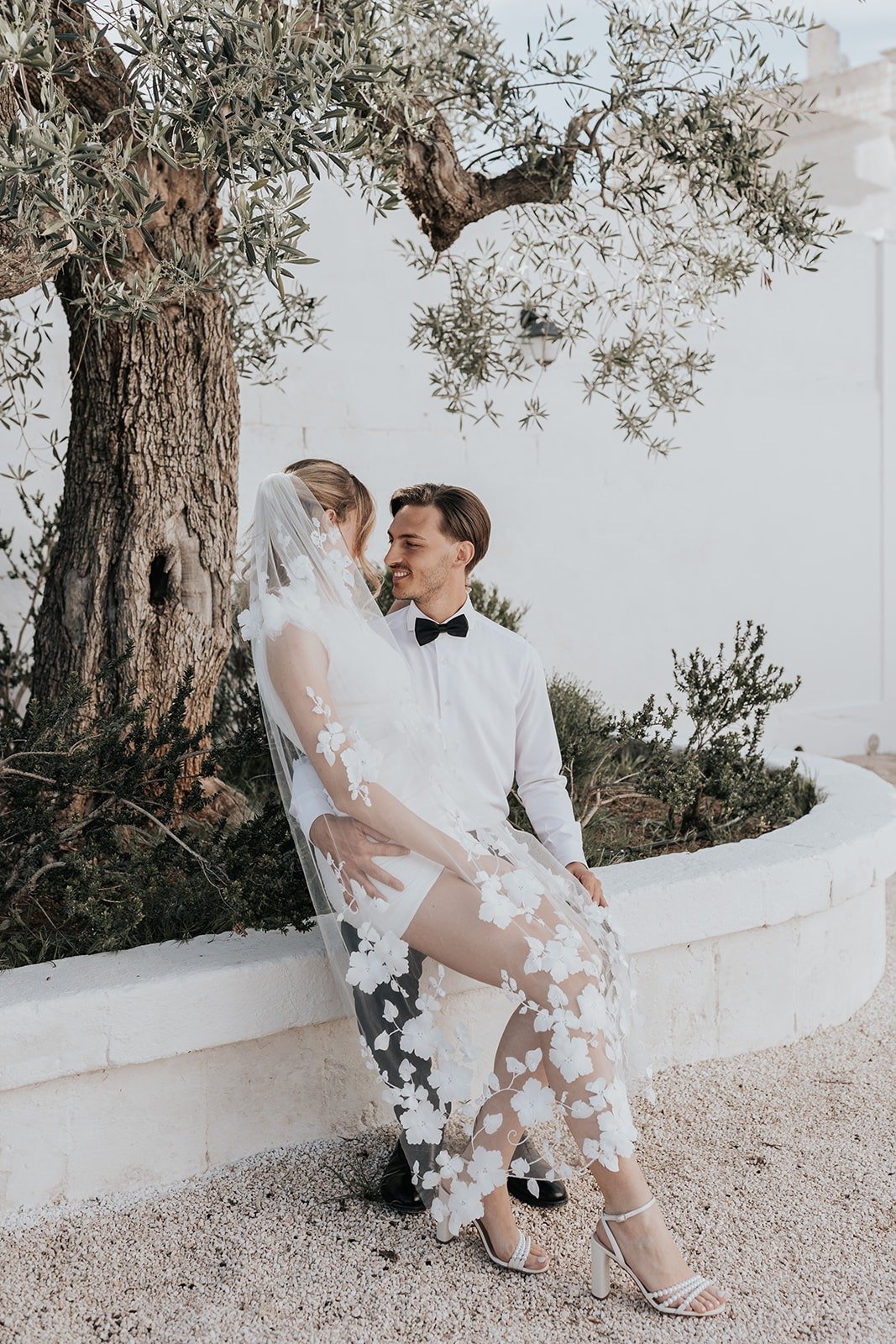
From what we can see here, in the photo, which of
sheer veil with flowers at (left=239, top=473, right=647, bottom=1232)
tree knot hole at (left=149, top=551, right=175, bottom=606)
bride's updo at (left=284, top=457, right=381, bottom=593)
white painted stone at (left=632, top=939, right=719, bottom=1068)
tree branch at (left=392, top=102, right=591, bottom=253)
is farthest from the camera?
tree knot hole at (left=149, top=551, right=175, bottom=606)

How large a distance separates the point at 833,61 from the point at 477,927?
15.1 metres

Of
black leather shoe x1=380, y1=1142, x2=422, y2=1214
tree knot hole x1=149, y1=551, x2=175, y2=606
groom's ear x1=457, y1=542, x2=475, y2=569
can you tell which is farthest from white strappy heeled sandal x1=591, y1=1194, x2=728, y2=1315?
tree knot hole x1=149, y1=551, x2=175, y2=606

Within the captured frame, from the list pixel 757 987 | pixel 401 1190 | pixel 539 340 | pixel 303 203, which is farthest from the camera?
pixel 539 340

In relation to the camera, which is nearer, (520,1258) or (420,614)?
(520,1258)

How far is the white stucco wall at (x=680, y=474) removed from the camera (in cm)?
684

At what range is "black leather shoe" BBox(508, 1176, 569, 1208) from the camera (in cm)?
264

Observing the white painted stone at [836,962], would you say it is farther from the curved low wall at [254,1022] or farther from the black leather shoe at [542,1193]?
the black leather shoe at [542,1193]

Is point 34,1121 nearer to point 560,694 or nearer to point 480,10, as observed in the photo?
point 560,694

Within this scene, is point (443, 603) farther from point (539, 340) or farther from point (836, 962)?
point (539, 340)

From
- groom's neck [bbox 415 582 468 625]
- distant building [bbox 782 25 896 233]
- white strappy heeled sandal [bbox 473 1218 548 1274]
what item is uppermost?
distant building [bbox 782 25 896 233]

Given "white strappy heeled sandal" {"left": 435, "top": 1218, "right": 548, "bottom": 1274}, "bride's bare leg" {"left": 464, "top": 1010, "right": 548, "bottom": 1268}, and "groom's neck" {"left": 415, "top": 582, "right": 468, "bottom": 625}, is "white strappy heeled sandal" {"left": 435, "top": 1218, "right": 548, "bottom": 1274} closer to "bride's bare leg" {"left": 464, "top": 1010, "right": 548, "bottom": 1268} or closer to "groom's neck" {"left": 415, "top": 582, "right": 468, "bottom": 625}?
"bride's bare leg" {"left": 464, "top": 1010, "right": 548, "bottom": 1268}

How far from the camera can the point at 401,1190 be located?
2.61 m

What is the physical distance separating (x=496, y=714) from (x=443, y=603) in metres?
0.30

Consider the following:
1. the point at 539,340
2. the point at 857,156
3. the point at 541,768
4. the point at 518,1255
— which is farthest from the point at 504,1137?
the point at 857,156
